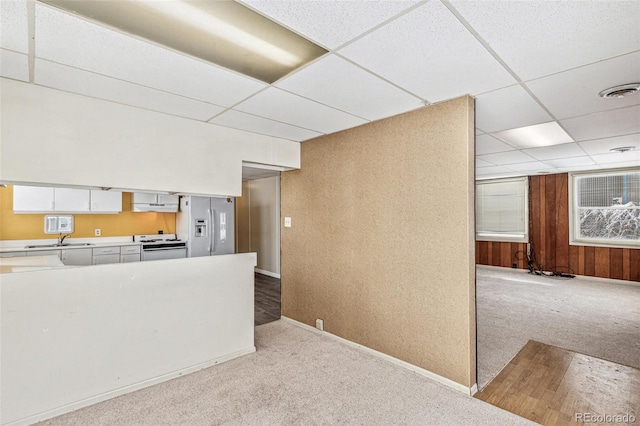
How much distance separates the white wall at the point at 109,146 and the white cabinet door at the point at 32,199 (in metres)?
3.10

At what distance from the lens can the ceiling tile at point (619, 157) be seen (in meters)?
4.93

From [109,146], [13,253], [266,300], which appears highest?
[109,146]

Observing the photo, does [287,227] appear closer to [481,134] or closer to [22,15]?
[481,134]

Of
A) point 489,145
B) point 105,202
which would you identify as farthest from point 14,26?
point 489,145

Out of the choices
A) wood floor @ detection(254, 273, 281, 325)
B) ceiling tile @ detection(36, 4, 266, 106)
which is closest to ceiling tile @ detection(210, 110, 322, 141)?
ceiling tile @ detection(36, 4, 266, 106)

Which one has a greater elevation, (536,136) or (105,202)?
(536,136)

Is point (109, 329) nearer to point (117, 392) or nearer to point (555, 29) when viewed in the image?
point (117, 392)

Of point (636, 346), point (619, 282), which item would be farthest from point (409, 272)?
point (619, 282)

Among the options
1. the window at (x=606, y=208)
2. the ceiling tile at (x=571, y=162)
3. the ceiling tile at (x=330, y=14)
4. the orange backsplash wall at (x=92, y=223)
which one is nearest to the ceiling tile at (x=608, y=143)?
the ceiling tile at (x=571, y=162)

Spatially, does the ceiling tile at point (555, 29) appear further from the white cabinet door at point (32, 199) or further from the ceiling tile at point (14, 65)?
the white cabinet door at point (32, 199)

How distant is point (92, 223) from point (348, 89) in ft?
17.8

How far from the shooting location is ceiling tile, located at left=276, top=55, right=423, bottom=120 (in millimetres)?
2096

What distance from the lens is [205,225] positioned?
597cm

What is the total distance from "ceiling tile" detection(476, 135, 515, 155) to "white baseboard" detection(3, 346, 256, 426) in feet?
12.7
